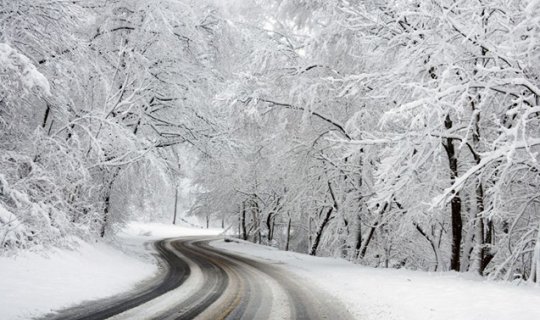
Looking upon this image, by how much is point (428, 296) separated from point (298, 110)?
8.05 metres

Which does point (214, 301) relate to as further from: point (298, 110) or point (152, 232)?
point (152, 232)

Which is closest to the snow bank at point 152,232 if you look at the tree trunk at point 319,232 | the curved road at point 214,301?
the tree trunk at point 319,232

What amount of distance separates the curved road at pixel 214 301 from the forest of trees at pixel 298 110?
92.8 inches

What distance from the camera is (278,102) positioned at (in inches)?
578

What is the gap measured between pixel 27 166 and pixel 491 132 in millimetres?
13189

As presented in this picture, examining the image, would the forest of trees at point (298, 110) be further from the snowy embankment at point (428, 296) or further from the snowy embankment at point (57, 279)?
the snowy embankment at point (428, 296)

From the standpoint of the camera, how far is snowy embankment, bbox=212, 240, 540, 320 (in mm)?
7223

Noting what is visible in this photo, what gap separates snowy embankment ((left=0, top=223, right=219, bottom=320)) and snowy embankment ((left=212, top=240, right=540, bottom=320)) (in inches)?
202

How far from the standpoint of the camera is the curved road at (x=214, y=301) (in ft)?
22.7

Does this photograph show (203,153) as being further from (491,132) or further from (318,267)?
(491,132)

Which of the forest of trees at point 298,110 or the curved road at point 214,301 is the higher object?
the forest of trees at point 298,110

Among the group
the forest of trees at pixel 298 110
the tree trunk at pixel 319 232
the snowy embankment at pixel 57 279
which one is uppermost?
the forest of trees at pixel 298 110

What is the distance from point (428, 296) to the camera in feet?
28.9

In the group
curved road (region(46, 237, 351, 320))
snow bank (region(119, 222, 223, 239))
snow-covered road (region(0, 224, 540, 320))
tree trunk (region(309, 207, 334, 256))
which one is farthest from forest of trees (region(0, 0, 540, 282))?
snow bank (region(119, 222, 223, 239))
